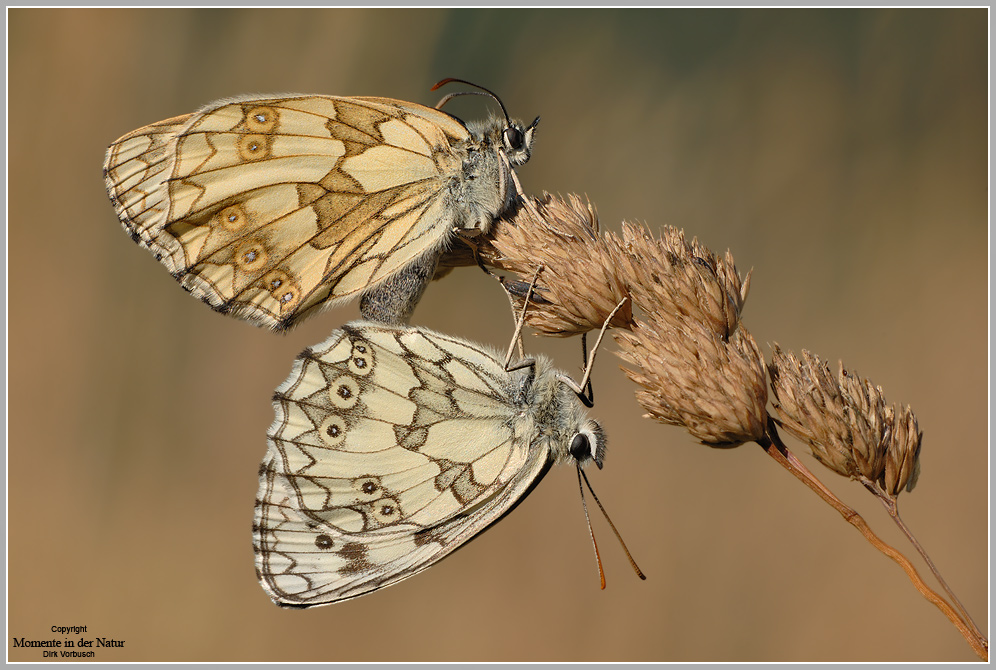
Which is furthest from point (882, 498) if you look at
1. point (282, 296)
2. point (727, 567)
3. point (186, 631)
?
point (186, 631)

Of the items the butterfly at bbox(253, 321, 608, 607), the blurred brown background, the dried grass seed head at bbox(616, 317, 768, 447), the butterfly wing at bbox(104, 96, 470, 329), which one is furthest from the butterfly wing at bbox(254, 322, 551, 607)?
the blurred brown background

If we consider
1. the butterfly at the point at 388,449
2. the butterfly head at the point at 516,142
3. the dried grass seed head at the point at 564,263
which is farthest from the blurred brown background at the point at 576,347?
the butterfly at the point at 388,449

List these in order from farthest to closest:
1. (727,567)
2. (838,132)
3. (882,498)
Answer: (838,132) → (727,567) → (882,498)

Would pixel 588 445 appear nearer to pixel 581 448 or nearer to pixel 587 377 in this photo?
pixel 581 448

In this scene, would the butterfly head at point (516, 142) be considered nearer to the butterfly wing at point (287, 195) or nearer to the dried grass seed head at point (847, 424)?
the butterfly wing at point (287, 195)

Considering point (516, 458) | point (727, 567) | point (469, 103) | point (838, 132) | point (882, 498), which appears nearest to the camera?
point (882, 498)

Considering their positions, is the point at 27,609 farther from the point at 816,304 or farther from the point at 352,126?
the point at 816,304

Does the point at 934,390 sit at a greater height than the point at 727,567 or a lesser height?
greater
